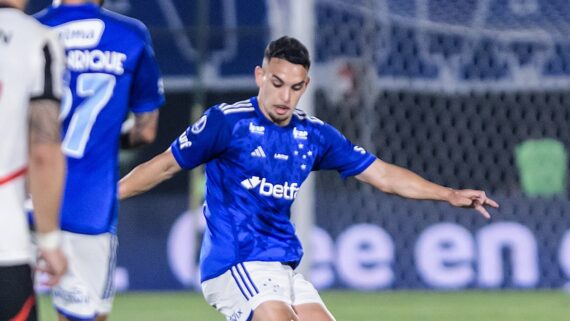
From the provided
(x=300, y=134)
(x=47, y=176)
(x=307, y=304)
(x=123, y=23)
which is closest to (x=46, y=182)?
(x=47, y=176)

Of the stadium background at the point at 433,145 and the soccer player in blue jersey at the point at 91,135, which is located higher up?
the soccer player in blue jersey at the point at 91,135

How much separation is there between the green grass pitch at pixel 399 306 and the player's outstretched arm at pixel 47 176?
235 inches

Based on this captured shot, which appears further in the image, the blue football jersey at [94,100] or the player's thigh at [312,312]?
the player's thigh at [312,312]

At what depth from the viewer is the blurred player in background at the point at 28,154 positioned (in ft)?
14.7

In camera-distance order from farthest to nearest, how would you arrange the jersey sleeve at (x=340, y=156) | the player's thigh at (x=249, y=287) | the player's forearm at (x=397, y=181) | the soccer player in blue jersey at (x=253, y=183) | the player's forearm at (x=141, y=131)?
the player's forearm at (x=397, y=181) → the jersey sleeve at (x=340, y=156) → the soccer player in blue jersey at (x=253, y=183) → the player's thigh at (x=249, y=287) → the player's forearm at (x=141, y=131)

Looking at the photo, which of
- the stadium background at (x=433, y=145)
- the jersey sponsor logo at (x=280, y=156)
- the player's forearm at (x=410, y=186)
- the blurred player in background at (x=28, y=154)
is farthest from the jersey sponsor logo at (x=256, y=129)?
the stadium background at (x=433, y=145)

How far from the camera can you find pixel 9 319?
4496 mm

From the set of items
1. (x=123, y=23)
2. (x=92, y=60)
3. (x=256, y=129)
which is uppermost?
(x=123, y=23)

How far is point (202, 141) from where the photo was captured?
6.75 meters

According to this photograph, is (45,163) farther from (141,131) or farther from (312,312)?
(312,312)

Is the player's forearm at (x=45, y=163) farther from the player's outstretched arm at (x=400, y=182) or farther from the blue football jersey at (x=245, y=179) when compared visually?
the player's outstretched arm at (x=400, y=182)

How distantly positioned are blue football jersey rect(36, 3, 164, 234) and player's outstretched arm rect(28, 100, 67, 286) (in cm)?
114

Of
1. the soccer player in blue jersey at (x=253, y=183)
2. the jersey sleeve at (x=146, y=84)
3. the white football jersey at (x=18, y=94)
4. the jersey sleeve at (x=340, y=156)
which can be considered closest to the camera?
the white football jersey at (x=18, y=94)

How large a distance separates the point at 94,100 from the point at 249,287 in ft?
4.49
